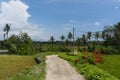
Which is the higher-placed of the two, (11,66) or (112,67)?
(112,67)

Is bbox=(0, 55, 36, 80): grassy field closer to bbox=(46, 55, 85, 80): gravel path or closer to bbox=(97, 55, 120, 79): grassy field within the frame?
bbox=(46, 55, 85, 80): gravel path

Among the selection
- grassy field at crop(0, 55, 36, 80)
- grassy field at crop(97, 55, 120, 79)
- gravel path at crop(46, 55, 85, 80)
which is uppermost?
gravel path at crop(46, 55, 85, 80)

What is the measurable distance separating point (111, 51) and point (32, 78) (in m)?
57.4

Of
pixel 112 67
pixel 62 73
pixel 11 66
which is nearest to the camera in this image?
pixel 62 73

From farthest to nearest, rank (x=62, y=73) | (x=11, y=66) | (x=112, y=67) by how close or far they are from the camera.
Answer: (x=11, y=66), (x=112, y=67), (x=62, y=73)

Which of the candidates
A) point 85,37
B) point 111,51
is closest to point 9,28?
point 85,37

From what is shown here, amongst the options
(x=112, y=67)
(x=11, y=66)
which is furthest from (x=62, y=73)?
(x=11, y=66)

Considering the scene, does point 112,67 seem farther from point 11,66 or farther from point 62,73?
point 11,66

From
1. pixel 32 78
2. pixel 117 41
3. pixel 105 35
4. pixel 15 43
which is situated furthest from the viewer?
pixel 105 35

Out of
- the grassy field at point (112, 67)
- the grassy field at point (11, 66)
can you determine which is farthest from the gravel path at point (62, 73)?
the grassy field at point (11, 66)

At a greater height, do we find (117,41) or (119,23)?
(119,23)

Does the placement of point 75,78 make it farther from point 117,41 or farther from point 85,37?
point 85,37

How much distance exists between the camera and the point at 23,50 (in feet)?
242

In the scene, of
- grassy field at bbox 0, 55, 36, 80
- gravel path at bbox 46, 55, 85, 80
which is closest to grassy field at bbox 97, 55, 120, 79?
gravel path at bbox 46, 55, 85, 80
